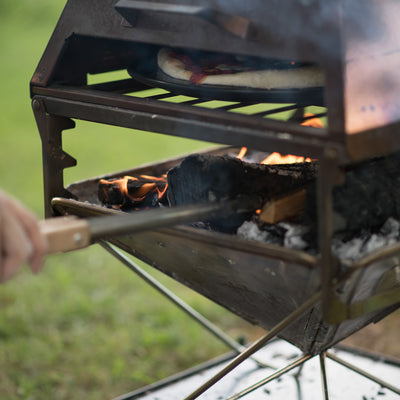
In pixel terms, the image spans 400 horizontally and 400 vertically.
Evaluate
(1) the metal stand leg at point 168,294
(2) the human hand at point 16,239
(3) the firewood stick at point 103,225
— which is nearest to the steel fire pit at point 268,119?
(3) the firewood stick at point 103,225

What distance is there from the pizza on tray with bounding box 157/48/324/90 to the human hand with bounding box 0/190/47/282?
611mm

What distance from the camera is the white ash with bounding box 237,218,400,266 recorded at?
1.30 metres

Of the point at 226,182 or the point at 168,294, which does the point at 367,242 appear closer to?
the point at 226,182

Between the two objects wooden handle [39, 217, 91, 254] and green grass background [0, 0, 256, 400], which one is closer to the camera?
wooden handle [39, 217, 91, 254]

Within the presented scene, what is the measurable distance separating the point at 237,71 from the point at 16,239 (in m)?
0.72

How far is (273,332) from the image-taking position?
4.29 ft

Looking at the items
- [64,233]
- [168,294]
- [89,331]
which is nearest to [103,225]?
[64,233]

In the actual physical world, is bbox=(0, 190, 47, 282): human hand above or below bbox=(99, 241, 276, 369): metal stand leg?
above

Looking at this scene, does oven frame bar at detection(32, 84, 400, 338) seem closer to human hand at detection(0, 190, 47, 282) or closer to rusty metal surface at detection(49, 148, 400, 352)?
rusty metal surface at detection(49, 148, 400, 352)

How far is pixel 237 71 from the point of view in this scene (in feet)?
4.83

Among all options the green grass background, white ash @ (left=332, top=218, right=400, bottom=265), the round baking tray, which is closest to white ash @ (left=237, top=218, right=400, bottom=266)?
white ash @ (left=332, top=218, right=400, bottom=265)

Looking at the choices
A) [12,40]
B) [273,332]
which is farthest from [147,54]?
[12,40]

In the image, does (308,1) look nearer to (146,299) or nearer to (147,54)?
(147,54)

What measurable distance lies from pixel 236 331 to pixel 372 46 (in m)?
1.95
